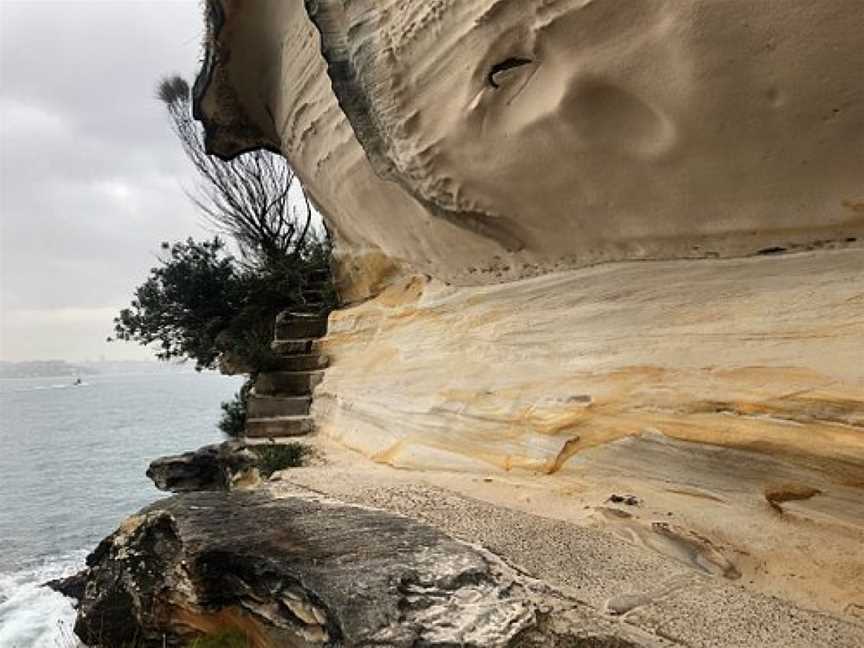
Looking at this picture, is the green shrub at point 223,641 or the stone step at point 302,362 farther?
the stone step at point 302,362

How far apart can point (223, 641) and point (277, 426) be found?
137 inches

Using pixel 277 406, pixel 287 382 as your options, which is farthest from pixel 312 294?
pixel 277 406

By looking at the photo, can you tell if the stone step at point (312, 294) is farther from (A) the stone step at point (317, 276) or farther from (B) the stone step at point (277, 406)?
(B) the stone step at point (277, 406)

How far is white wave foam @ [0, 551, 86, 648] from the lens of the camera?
24.4 ft

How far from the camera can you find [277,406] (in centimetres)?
666

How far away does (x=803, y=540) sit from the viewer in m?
2.58

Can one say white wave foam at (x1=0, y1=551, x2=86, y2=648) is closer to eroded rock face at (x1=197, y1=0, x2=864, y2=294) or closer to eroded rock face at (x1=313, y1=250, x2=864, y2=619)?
eroded rock face at (x1=313, y1=250, x2=864, y2=619)

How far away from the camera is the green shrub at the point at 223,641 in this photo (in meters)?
3.01

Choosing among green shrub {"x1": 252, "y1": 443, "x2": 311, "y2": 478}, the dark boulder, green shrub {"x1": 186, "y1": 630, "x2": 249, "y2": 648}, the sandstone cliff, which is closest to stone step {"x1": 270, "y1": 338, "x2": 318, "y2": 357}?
the dark boulder

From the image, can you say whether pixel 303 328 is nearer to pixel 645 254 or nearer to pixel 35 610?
pixel 645 254

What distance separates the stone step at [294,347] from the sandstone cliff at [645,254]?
2495 mm

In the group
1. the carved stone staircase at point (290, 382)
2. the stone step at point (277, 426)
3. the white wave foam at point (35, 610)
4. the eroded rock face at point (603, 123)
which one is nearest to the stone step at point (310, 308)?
the carved stone staircase at point (290, 382)

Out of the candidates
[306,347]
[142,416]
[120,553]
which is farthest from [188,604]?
[142,416]

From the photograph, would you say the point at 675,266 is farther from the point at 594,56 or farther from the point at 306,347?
the point at 306,347
